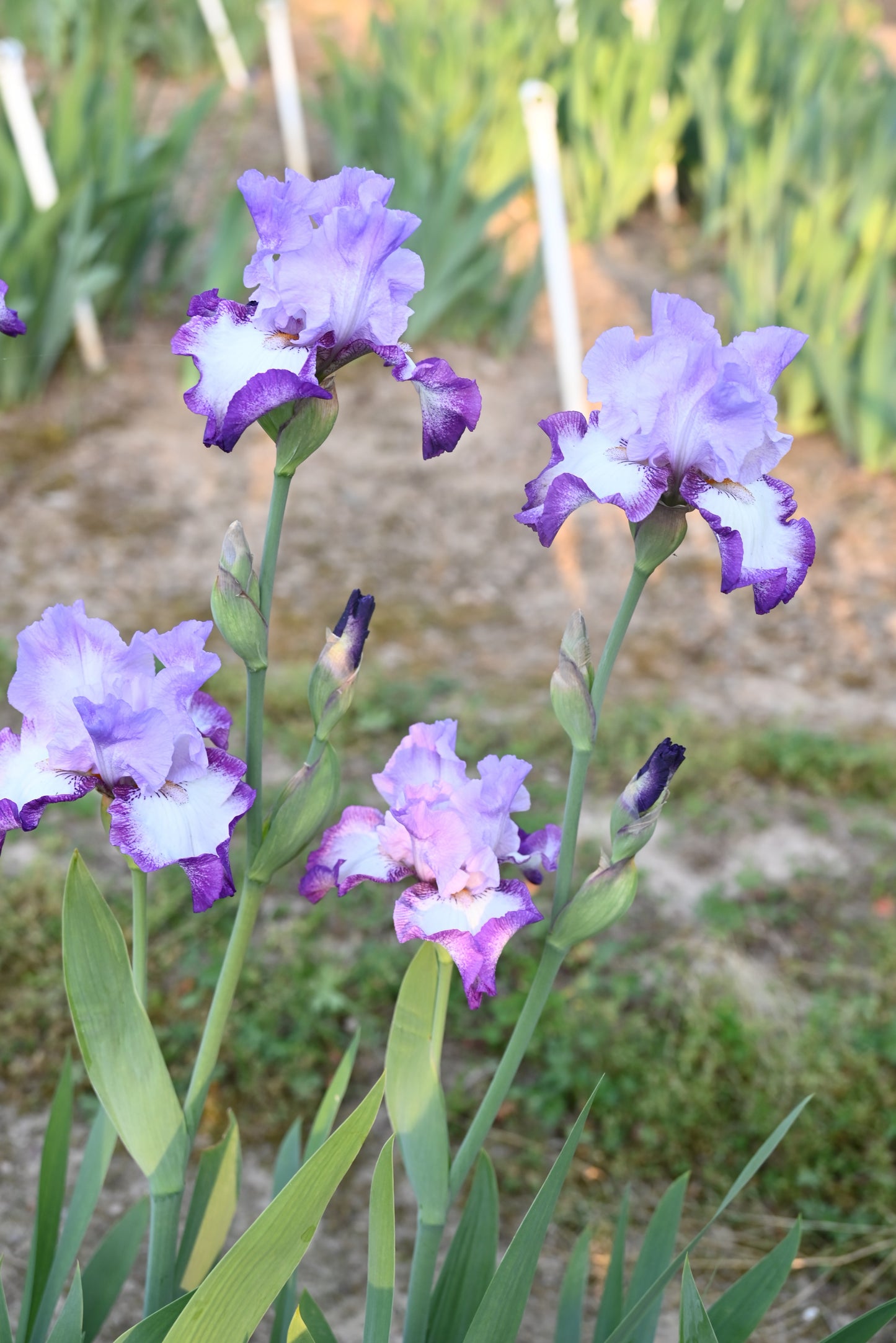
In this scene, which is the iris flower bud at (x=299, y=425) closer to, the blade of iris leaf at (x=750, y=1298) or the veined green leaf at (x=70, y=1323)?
the veined green leaf at (x=70, y=1323)

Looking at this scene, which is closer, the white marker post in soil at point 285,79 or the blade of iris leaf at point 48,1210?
the blade of iris leaf at point 48,1210

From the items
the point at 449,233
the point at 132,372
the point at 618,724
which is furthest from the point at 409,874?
the point at 132,372

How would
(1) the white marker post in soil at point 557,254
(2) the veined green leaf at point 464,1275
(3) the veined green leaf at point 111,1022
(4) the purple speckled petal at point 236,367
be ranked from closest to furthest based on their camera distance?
(4) the purple speckled petal at point 236,367 < (3) the veined green leaf at point 111,1022 < (2) the veined green leaf at point 464,1275 < (1) the white marker post in soil at point 557,254

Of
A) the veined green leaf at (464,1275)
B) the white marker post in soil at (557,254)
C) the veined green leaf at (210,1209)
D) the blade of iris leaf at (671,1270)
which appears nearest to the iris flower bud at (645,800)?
the blade of iris leaf at (671,1270)

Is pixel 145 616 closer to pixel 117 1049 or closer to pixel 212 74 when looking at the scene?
pixel 117 1049

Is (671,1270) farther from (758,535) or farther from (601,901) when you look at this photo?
(758,535)

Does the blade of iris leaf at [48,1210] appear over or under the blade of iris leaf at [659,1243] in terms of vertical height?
over

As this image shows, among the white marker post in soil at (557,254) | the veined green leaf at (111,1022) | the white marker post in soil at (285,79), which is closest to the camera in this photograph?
the veined green leaf at (111,1022)

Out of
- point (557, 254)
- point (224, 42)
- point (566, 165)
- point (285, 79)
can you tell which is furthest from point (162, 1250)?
point (224, 42)
